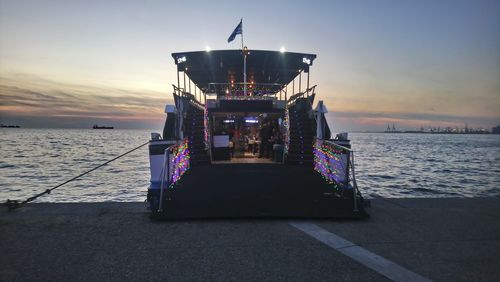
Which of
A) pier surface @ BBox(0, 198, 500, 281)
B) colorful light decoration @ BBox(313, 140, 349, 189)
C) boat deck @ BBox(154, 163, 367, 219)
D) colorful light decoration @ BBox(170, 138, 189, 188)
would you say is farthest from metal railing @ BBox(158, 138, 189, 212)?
colorful light decoration @ BBox(313, 140, 349, 189)

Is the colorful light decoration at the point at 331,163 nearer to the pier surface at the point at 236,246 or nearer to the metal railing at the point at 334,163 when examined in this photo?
the metal railing at the point at 334,163

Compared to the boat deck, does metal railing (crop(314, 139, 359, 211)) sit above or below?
above

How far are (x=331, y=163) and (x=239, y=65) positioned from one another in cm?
1074

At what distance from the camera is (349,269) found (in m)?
3.69

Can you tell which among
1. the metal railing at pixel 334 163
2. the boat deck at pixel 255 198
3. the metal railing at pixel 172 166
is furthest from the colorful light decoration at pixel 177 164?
the metal railing at pixel 334 163

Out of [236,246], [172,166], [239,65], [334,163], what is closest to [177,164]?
[172,166]

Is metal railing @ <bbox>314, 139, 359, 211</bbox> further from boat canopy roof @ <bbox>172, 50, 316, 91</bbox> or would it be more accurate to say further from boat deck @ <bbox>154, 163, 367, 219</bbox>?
boat canopy roof @ <bbox>172, 50, 316, 91</bbox>

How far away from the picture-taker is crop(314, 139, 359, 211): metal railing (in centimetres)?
759

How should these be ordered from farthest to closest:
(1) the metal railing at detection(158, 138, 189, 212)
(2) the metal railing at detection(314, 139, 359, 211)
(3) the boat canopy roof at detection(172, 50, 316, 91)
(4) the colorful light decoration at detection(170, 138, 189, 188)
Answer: (3) the boat canopy roof at detection(172, 50, 316, 91) < (4) the colorful light decoration at detection(170, 138, 189, 188) < (2) the metal railing at detection(314, 139, 359, 211) < (1) the metal railing at detection(158, 138, 189, 212)

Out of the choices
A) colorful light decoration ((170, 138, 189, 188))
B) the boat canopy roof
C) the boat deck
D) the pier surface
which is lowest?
the pier surface

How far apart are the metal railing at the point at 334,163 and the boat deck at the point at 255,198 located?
1.36 feet

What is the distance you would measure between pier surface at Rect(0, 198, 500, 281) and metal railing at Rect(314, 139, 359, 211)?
1474 mm

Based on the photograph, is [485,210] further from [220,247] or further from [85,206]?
[85,206]

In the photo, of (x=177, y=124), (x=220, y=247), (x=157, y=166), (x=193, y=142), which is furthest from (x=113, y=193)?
(x=220, y=247)
